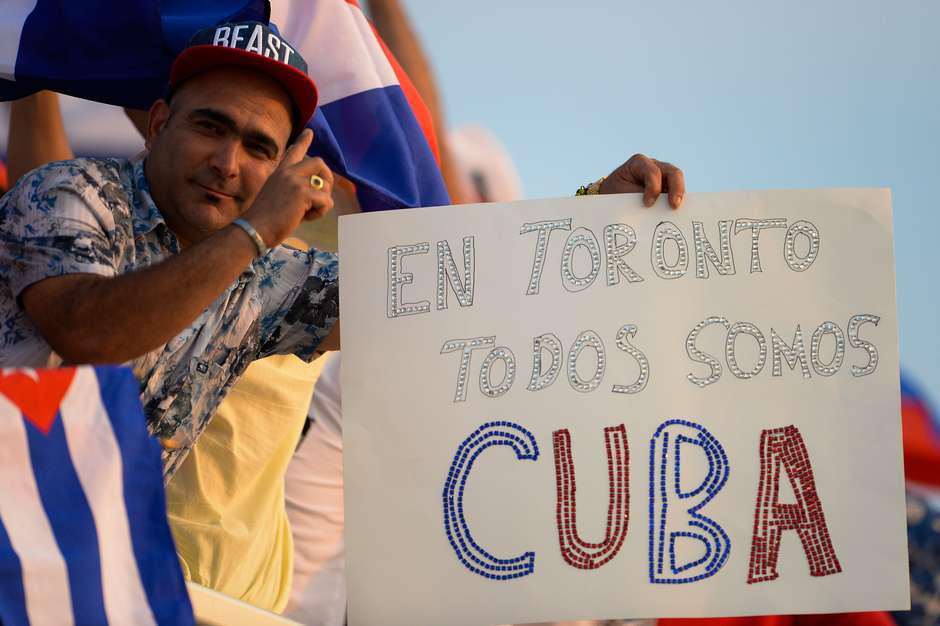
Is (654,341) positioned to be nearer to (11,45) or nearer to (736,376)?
(736,376)

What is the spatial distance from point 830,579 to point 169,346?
49.6 inches

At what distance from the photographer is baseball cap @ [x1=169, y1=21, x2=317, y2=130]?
2168 millimetres

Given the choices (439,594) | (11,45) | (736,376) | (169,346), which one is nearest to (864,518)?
(736,376)

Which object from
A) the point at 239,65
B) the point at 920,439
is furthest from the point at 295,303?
the point at 920,439

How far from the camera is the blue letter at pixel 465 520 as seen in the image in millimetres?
1902

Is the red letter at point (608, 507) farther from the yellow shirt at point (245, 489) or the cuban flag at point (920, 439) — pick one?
the cuban flag at point (920, 439)

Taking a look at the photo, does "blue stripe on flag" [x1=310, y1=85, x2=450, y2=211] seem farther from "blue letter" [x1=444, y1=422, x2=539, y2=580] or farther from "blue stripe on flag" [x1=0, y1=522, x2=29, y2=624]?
"blue stripe on flag" [x1=0, y1=522, x2=29, y2=624]

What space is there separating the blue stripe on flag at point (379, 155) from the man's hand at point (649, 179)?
2.86 ft

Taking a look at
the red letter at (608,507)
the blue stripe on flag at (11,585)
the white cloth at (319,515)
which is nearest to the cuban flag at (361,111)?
the white cloth at (319,515)

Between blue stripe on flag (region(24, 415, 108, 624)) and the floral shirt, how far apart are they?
1.72ft

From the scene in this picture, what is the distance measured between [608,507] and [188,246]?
94 centimetres

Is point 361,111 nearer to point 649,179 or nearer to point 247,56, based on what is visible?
point 247,56

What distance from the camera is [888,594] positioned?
6.40ft

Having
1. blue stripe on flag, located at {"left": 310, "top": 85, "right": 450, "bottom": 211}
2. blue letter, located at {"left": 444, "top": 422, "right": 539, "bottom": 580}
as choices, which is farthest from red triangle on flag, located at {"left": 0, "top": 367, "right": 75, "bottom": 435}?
blue stripe on flag, located at {"left": 310, "top": 85, "right": 450, "bottom": 211}
